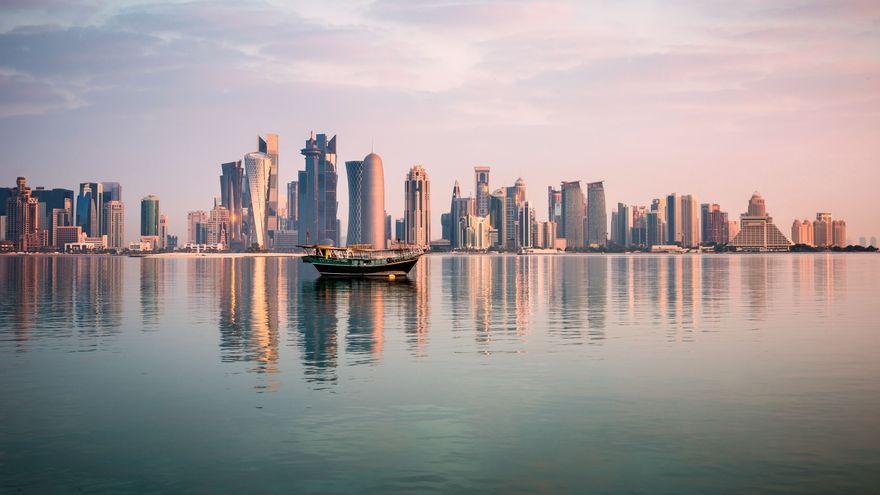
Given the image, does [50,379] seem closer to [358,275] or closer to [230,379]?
[230,379]

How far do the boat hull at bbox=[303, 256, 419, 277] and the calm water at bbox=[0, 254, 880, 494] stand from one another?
261ft

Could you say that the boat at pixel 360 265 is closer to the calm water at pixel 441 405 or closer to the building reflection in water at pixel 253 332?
the building reflection in water at pixel 253 332

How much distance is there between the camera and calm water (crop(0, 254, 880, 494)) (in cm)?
2214

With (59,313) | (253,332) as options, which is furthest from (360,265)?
(253,332)

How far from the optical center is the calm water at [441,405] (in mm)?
22141

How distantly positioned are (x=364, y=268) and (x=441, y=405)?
376 feet

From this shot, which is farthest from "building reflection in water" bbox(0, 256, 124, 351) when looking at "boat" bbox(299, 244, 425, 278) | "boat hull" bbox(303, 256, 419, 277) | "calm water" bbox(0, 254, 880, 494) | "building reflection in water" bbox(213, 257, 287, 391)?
"boat hull" bbox(303, 256, 419, 277)

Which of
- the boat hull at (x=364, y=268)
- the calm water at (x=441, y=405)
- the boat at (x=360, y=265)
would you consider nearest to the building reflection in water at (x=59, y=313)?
the calm water at (x=441, y=405)

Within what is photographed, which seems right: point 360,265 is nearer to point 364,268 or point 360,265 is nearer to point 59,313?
point 364,268

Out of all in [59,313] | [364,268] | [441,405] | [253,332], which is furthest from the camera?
[364,268]

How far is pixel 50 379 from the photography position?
37.3m

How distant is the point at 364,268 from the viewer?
144750mm

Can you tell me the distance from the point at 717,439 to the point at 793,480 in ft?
14.0

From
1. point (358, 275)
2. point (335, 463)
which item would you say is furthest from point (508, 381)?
point (358, 275)
